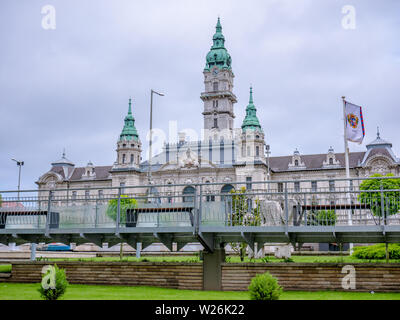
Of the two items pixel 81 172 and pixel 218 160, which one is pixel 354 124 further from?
pixel 81 172

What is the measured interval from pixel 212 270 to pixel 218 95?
345 ft

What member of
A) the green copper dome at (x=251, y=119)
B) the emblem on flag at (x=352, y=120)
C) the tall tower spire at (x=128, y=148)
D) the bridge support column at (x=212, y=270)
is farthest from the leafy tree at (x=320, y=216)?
the tall tower spire at (x=128, y=148)

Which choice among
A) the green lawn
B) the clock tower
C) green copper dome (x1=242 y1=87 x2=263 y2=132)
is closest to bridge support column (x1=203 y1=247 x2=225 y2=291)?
the green lawn

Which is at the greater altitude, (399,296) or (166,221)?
(166,221)

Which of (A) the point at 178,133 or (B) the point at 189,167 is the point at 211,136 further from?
(B) the point at 189,167

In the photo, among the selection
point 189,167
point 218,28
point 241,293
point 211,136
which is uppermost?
point 218,28

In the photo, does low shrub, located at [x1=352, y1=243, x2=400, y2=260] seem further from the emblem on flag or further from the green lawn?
the green lawn

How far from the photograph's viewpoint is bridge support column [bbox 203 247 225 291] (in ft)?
53.8

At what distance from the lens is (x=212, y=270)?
16.5 m

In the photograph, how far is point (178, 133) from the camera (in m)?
115

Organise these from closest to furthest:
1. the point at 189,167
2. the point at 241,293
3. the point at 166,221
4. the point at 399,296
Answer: the point at 399,296
the point at 241,293
the point at 166,221
the point at 189,167

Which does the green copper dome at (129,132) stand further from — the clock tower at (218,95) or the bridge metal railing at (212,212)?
the bridge metal railing at (212,212)

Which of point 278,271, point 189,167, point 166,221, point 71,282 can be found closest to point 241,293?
point 278,271
